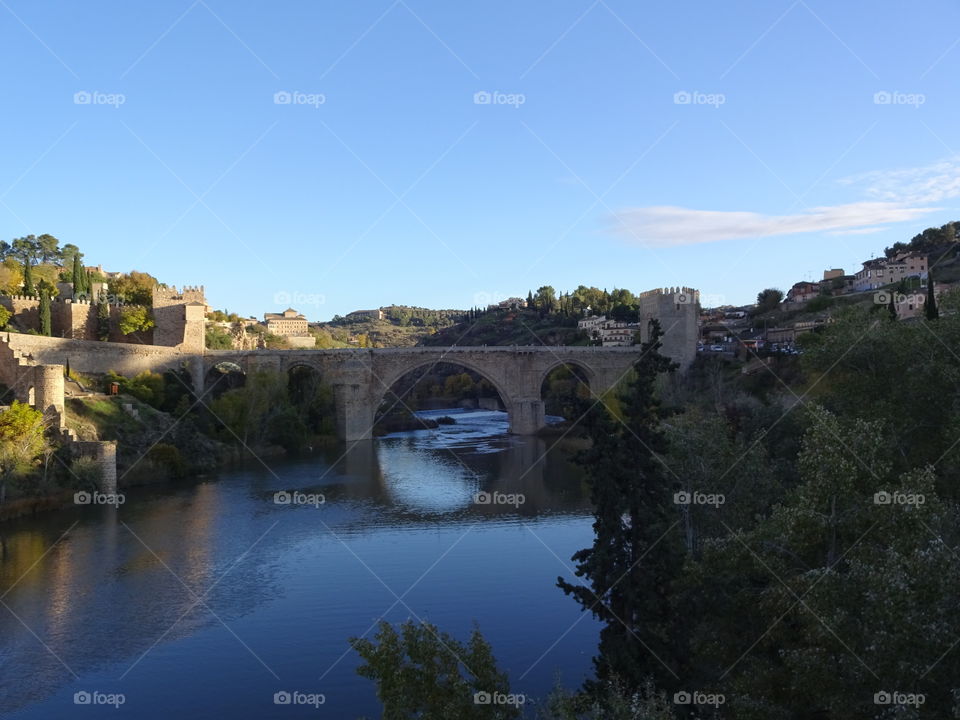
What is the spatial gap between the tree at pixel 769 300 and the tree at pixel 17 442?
51.4m

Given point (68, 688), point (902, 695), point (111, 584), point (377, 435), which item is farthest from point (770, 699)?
point (377, 435)

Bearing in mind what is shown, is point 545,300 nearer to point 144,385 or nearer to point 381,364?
point 381,364

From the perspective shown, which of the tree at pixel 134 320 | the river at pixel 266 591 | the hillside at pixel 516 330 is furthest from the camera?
the hillside at pixel 516 330

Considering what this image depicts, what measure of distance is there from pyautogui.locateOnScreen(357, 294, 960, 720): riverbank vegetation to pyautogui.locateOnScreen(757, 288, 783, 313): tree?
161 ft

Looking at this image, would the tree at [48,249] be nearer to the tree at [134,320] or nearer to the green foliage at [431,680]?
the tree at [134,320]

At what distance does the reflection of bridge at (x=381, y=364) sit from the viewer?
37.8m

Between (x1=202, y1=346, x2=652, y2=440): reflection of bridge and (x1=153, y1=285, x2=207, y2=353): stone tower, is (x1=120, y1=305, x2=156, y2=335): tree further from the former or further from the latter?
(x1=202, y1=346, x2=652, y2=440): reflection of bridge

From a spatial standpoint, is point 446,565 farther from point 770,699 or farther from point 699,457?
point 770,699

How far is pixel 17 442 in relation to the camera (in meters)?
21.7

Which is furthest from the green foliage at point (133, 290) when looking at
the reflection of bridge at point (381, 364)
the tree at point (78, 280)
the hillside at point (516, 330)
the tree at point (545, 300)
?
the tree at point (545, 300)

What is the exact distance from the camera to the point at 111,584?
15766 mm

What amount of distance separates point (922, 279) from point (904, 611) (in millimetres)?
45148

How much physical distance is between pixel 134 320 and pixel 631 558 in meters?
37.7

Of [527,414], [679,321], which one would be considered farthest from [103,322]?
[679,321]
